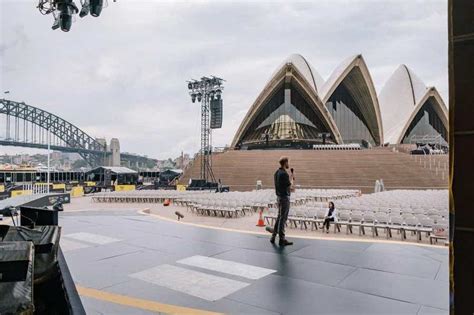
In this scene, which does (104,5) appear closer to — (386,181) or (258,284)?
(258,284)

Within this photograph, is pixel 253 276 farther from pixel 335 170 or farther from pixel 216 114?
pixel 216 114

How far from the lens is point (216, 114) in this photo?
38000mm

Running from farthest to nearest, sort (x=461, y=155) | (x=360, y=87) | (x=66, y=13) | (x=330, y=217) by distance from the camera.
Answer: (x=360, y=87)
(x=66, y=13)
(x=330, y=217)
(x=461, y=155)

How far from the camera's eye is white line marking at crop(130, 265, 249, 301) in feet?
13.0

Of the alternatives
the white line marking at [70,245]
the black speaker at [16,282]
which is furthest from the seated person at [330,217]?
the black speaker at [16,282]

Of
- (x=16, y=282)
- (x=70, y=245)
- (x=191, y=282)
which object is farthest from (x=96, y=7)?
(x=16, y=282)

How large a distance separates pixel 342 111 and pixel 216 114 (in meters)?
43.3

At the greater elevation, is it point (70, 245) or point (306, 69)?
point (306, 69)

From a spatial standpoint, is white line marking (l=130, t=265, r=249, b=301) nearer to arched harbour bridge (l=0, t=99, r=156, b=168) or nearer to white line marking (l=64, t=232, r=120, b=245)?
white line marking (l=64, t=232, r=120, b=245)

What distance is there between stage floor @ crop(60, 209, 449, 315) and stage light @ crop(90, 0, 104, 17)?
9943mm

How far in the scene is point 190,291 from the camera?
4008 millimetres

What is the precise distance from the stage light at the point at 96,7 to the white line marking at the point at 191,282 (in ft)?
39.4

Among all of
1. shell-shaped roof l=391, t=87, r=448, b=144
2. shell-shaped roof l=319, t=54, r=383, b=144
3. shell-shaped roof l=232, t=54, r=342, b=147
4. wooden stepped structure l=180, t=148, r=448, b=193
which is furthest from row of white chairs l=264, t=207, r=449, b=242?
shell-shaped roof l=391, t=87, r=448, b=144

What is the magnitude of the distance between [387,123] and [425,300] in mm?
75560
